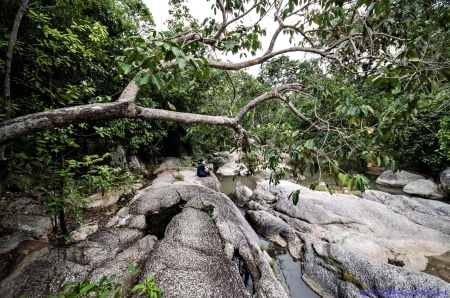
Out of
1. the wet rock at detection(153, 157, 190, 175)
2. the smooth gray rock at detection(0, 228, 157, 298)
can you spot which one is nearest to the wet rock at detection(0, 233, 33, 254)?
the smooth gray rock at detection(0, 228, 157, 298)

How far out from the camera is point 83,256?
11.1 ft

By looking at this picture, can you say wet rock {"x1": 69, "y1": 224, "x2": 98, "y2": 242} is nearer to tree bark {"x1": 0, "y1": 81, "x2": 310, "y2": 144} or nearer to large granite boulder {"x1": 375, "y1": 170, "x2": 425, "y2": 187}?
tree bark {"x1": 0, "y1": 81, "x2": 310, "y2": 144}

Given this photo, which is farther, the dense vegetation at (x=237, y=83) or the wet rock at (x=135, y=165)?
the wet rock at (x=135, y=165)

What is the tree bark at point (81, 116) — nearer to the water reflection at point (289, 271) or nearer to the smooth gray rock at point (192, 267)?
the smooth gray rock at point (192, 267)

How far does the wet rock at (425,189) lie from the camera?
9.98 m

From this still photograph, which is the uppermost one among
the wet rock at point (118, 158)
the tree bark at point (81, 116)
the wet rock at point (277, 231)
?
the tree bark at point (81, 116)

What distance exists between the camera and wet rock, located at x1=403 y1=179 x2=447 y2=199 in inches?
393

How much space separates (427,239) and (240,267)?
257 inches

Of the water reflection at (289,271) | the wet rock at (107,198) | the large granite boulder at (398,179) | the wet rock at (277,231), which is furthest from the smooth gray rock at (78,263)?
the large granite boulder at (398,179)

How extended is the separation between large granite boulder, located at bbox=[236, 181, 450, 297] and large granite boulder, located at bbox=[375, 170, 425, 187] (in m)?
3.69

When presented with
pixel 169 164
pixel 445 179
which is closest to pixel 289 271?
pixel 169 164

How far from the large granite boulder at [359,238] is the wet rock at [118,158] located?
250 inches

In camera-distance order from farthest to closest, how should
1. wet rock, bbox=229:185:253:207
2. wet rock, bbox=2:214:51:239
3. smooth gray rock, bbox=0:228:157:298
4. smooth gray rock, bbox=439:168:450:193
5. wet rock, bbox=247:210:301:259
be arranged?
smooth gray rock, bbox=439:168:450:193 → wet rock, bbox=229:185:253:207 → wet rock, bbox=247:210:301:259 → wet rock, bbox=2:214:51:239 → smooth gray rock, bbox=0:228:157:298

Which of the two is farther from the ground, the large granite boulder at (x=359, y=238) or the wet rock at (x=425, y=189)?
the wet rock at (x=425, y=189)
